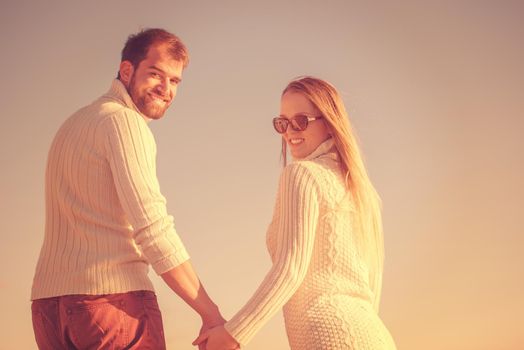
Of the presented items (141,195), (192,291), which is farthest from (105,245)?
(192,291)

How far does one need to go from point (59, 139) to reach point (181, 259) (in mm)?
978

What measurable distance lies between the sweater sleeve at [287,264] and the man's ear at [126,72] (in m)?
1.39

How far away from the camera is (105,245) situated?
3.03 meters

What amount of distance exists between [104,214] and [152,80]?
3.62 feet

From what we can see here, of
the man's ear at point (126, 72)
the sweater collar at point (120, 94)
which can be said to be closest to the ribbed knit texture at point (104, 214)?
the sweater collar at point (120, 94)

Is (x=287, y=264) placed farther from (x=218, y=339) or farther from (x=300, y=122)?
(x=300, y=122)

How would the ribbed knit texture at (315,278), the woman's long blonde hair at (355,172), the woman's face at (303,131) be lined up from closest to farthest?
the ribbed knit texture at (315,278)
the woman's long blonde hair at (355,172)
the woman's face at (303,131)

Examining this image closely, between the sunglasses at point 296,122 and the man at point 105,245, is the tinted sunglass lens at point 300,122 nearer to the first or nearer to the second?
the sunglasses at point 296,122

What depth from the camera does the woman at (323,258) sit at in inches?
120

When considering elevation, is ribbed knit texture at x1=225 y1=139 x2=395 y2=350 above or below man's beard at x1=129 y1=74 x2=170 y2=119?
below

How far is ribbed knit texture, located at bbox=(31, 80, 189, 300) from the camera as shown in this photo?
3012mm

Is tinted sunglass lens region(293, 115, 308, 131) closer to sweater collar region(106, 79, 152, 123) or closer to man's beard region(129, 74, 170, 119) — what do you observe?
man's beard region(129, 74, 170, 119)

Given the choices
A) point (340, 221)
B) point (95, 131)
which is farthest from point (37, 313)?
point (340, 221)

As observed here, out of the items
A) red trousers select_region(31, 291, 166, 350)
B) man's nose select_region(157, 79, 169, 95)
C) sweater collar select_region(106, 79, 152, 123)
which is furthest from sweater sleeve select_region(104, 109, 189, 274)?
man's nose select_region(157, 79, 169, 95)
